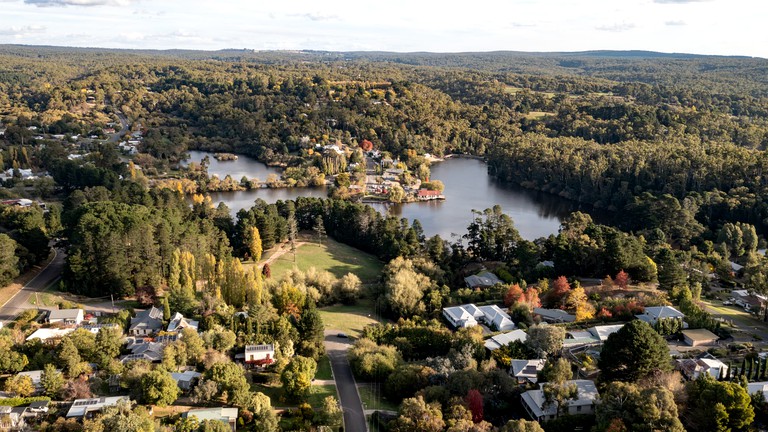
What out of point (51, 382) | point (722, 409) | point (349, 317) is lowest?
point (349, 317)

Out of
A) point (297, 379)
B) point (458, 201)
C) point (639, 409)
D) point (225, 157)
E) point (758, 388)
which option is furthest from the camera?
point (225, 157)

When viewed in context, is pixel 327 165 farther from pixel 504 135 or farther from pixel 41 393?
pixel 41 393

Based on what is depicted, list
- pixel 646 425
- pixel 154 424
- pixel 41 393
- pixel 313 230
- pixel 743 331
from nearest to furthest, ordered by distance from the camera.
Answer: pixel 646 425, pixel 154 424, pixel 41 393, pixel 743 331, pixel 313 230

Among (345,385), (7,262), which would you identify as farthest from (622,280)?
(7,262)

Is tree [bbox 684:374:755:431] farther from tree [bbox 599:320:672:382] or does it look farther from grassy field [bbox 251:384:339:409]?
grassy field [bbox 251:384:339:409]

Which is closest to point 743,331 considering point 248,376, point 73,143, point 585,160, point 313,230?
point 248,376

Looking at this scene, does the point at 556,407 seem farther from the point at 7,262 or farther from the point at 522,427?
the point at 7,262

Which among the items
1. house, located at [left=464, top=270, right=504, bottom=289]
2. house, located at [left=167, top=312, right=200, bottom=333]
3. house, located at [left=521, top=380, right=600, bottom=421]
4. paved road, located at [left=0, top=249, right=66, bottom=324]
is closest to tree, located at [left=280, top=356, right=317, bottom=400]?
house, located at [left=167, top=312, right=200, bottom=333]
